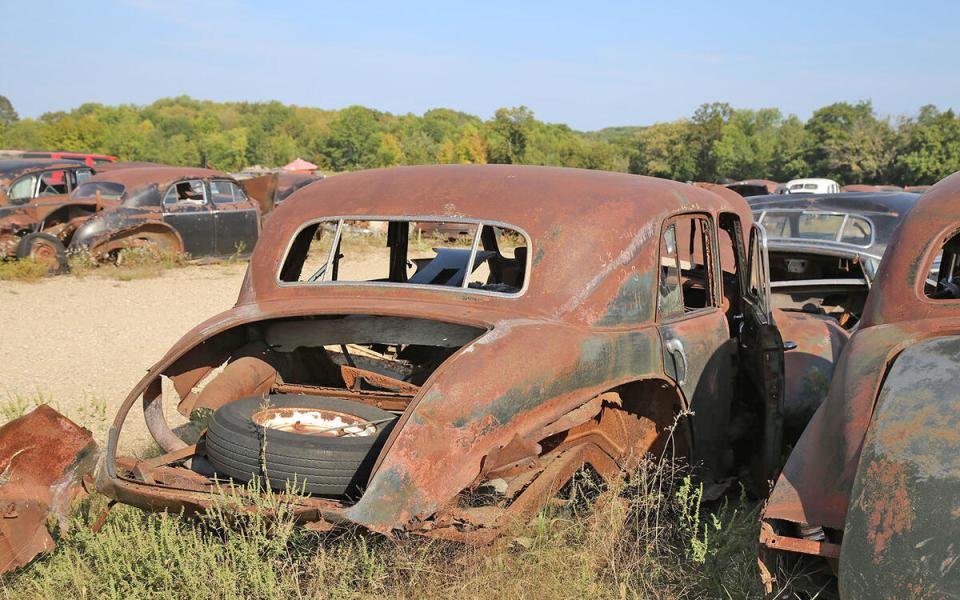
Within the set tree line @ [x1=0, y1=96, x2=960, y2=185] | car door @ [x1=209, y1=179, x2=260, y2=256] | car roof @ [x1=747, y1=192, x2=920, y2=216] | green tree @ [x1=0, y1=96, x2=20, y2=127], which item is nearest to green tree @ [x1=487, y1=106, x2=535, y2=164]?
tree line @ [x1=0, y1=96, x2=960, y2=185]

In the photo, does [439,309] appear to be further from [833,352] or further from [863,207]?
[863,207]

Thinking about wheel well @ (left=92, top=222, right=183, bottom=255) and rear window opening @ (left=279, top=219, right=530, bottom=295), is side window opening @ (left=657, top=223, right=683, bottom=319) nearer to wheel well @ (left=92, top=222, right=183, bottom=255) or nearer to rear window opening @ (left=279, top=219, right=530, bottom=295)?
rear window opening @ (left=279, top=219, right=530, bottom=295)

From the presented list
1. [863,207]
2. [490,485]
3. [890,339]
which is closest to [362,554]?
[490,485]

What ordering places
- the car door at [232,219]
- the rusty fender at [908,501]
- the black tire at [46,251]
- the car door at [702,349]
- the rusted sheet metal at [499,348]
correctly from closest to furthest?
the rusty fender at [908,501] → the rusted sheet metal at [499,348] → the car door at [702,349] → the black tire at [46,251] → the car door at [232,219]

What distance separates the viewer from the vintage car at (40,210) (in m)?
12.9

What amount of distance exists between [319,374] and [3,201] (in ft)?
37.9

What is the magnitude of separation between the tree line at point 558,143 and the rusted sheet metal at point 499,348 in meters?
36.1

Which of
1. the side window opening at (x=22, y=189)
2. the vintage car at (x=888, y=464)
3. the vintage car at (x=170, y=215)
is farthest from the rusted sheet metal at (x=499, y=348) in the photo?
the side window opening at (x=22, y=189)

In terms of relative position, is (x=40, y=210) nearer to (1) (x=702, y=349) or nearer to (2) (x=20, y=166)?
(2) (x=20, y=166)

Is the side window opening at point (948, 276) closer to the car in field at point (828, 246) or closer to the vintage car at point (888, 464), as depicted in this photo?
the vintage car at point (888, 464)

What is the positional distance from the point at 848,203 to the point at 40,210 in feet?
39.7

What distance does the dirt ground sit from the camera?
6.99 m

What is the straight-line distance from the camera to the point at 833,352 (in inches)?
205

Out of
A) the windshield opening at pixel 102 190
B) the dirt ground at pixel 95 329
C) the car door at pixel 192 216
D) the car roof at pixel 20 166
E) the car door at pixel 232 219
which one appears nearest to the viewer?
the dirt ground at pixel 95 329
